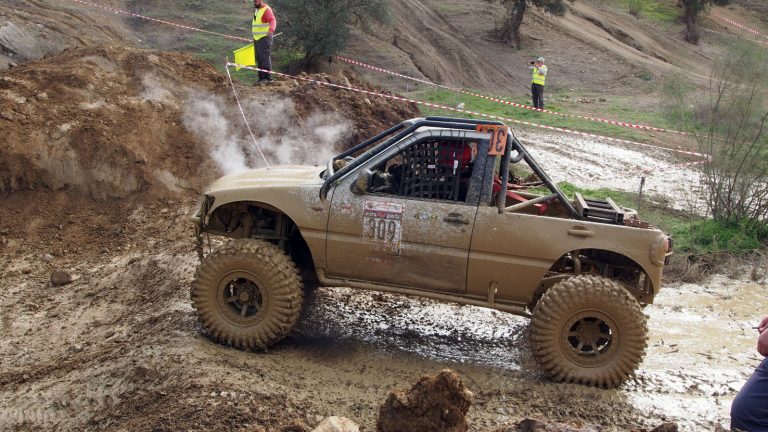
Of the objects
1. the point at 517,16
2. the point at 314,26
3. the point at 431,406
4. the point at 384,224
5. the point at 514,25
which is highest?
the point at 517,16

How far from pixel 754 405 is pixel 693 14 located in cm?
3832

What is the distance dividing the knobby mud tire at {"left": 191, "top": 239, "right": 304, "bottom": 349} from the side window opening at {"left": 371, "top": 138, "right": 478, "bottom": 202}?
108cm

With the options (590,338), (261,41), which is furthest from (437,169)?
(261,41)

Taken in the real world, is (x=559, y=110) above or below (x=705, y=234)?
above

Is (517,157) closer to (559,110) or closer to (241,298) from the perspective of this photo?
(241,298)

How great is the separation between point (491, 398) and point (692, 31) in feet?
123

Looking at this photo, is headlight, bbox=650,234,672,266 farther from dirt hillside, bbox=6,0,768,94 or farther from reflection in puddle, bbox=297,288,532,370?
dirt hillside, bbox=6,0,768,94

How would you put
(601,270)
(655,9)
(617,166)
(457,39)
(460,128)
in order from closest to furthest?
(460,128)
(601,270)
(617,166)
(457,39)
(655,9)

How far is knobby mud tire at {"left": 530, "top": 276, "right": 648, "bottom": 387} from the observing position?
603 cm

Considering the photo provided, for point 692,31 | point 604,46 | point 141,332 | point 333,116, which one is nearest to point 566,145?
point 333,116

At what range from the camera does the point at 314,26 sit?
65.8 ft

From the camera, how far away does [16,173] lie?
965 centimetres

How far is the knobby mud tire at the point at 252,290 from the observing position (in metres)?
6.30

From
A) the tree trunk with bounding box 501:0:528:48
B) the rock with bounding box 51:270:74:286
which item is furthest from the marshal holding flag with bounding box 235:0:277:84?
the tree trunk with bounding box 501:0:528:48
